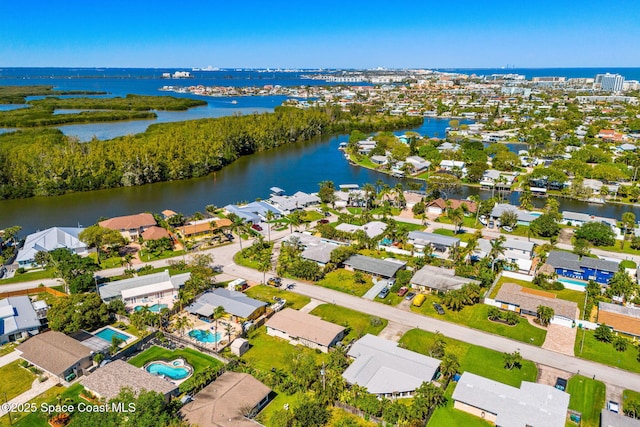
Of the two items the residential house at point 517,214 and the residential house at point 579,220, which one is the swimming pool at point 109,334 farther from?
the residential house at point 579,220

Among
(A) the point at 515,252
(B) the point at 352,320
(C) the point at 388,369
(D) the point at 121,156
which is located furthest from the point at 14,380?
(D) the point at 121,156

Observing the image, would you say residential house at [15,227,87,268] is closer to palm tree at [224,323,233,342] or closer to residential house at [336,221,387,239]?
palm tree at [224,323,233,342]

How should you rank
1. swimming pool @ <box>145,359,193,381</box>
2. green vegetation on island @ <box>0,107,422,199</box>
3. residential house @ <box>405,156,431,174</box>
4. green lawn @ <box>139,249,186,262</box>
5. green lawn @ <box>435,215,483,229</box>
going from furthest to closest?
1. residential house @ <box>405,156,431,174</box>
2. green vegetation on island @ <box>0,107,422,199</box>
3. green lawn @ <box>435,215,483,229</box>
4. green lawn @ <box>139,249,186,262</box>
5. swimming pool @ <box>145,359,193,381</box>

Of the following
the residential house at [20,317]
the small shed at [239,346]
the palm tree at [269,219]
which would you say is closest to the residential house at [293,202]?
the palm tree at [269,219]

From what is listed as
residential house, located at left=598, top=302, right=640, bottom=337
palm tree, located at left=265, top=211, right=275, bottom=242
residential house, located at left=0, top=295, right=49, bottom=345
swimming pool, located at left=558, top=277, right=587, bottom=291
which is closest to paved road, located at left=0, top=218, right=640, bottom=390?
residential house, located at left=598, top=302, right=640, bottom=337

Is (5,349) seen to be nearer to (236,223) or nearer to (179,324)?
(179,324)

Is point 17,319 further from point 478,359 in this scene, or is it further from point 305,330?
point 478,359
